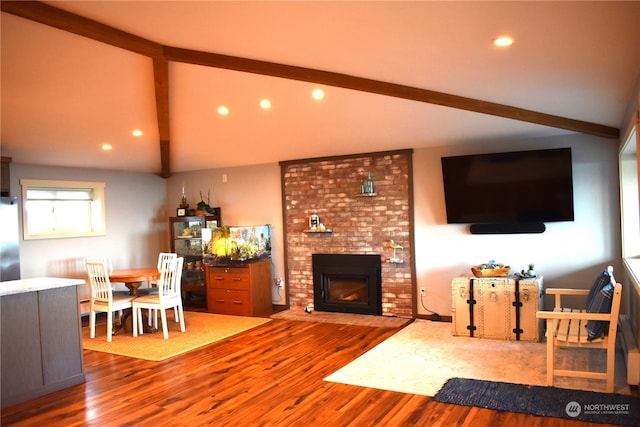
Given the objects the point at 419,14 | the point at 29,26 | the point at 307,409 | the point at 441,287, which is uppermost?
the point at 29,26

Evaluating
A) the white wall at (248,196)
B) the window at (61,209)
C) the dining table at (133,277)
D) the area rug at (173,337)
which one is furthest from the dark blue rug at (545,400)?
the window at (61,209)

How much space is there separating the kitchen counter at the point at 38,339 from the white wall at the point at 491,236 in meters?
3.39

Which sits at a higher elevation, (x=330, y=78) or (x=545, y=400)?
(x=330, y=78)

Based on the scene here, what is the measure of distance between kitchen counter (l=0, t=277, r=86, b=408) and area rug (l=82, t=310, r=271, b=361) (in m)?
0.87

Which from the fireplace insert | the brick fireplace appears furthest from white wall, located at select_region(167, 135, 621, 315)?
the fireplace insert

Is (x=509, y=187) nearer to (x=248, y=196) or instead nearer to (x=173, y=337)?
(x=248, y=196)

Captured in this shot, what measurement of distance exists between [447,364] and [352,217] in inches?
107

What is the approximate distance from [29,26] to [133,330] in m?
3.60

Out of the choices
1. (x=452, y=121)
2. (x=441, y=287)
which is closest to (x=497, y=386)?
(x=441, y=287)

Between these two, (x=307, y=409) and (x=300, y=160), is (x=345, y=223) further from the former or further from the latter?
(x=307, y=409)

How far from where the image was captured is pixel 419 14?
260 cm

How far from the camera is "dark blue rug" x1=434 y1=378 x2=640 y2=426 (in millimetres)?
3086

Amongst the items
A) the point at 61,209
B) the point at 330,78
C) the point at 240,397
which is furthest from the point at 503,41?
the point at 61,209

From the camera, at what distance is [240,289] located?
→ 6.67 metres
